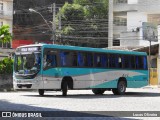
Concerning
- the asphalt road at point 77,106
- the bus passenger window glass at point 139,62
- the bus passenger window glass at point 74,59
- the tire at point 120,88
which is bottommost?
the tire at point 120,88

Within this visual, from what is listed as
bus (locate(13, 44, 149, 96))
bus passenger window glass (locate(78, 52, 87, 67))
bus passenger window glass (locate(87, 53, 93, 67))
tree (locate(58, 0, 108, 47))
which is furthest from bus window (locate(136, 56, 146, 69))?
tree (locate(58, 0, 108, 47))

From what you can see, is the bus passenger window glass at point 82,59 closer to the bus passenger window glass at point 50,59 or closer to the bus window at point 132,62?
the bus passenger window glass at point 50,59

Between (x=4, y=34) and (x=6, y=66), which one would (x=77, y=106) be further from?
(x=4, y=34)

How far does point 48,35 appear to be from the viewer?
8150 cm

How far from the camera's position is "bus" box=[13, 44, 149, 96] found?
2634 centimetres

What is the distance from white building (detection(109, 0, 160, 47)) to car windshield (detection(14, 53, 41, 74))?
91.3 ft

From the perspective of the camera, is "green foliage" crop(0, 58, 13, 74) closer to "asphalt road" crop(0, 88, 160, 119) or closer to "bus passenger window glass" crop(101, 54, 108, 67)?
"bus passenger window glass" crop(101, 54, 108, 67)

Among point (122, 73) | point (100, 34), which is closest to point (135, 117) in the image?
point (122, 73)

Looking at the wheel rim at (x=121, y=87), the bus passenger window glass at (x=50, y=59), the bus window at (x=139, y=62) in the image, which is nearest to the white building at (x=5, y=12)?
the bus window at (x=139, y=62)

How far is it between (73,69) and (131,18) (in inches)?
1450

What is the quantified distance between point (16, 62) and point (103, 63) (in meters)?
5.65

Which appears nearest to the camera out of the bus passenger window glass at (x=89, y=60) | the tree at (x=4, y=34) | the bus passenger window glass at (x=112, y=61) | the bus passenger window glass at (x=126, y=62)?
the bus passenger window glass at (x=89, y=60)

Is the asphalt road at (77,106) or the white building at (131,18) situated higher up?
the white building at (131,18)

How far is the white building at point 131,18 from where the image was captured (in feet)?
184
